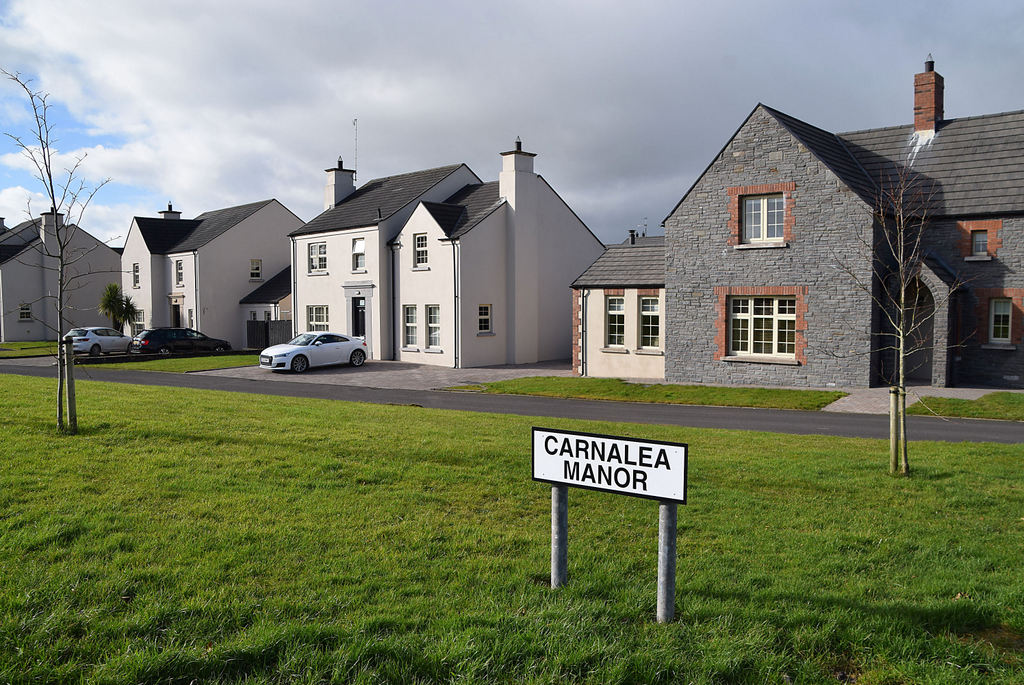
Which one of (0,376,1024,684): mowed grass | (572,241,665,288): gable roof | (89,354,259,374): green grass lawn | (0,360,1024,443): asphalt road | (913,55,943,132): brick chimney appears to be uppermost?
(913,55,943,132): brick chimney

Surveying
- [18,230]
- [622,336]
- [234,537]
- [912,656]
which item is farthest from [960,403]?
[18,230]

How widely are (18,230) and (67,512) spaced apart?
215ft

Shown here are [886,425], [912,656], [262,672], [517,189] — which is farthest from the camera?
[517,189]

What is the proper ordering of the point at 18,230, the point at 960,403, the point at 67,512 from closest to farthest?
the point at 67,512
the point at 960,403
the point at 18,230

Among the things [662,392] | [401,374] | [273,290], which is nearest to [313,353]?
[401,374]

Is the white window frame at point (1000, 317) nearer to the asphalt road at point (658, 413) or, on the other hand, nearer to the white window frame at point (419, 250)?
the asphalt road at point (658, 413)

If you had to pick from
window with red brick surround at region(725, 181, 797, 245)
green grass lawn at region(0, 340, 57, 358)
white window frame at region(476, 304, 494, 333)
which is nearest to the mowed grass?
window with red brick surround at region(725, 181, 797, 245)

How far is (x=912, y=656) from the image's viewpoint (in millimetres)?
4637

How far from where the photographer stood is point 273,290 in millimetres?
46312

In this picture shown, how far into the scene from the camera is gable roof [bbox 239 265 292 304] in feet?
148

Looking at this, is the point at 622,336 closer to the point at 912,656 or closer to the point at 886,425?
the point at 886,425

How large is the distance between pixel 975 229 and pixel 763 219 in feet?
20.9

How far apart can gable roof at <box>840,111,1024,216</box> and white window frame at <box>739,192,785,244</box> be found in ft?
12.9

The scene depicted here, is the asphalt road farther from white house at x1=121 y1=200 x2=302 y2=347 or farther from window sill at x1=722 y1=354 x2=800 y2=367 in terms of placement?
white house at x1=121 y1=200 x2=302 y2=347
